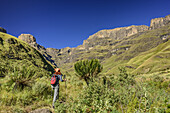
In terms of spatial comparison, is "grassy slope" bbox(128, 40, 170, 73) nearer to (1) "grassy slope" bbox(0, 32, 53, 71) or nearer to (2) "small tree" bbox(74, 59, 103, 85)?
(1) "grassy slope" bbox(0, 32, 53, 71)

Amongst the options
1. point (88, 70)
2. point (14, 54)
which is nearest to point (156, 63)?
point (88, 70)

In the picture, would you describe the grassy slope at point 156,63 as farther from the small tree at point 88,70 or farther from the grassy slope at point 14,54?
the small tree at point 88,70

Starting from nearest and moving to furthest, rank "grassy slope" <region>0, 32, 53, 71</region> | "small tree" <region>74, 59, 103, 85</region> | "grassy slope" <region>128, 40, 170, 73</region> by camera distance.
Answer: "small tree" <region>74, 59, 103, 85</region>
"grassy slope" <region>0, 32, 53, 71</region>
"grassy slope" <region>128, 40, 170, 73</region>

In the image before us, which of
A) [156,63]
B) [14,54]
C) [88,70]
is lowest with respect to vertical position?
[88,70]

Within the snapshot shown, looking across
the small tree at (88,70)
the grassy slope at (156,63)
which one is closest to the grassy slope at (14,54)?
the small tree at (88,70)

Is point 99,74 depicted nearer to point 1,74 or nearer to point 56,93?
point 56,93

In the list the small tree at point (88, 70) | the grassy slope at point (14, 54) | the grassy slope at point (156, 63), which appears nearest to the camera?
the small tree at point (88, 70)

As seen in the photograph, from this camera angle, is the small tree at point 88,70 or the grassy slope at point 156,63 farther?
the grassy slope at point 156,63

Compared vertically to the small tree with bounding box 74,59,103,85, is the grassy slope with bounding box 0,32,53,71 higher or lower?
higher

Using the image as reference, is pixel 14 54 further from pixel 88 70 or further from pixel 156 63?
pixel 156 63

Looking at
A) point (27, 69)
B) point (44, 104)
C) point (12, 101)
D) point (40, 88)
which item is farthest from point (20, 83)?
point (44, 104)

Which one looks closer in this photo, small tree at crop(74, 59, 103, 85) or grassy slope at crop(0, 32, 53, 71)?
small tree at crop(74, 59, 103, 85)

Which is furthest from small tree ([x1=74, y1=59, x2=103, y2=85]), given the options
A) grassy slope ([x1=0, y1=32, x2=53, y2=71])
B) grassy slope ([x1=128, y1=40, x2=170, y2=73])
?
grassy slope ([x1=128, y1=40, x2=170, y2=73])

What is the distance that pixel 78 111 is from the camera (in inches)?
106
